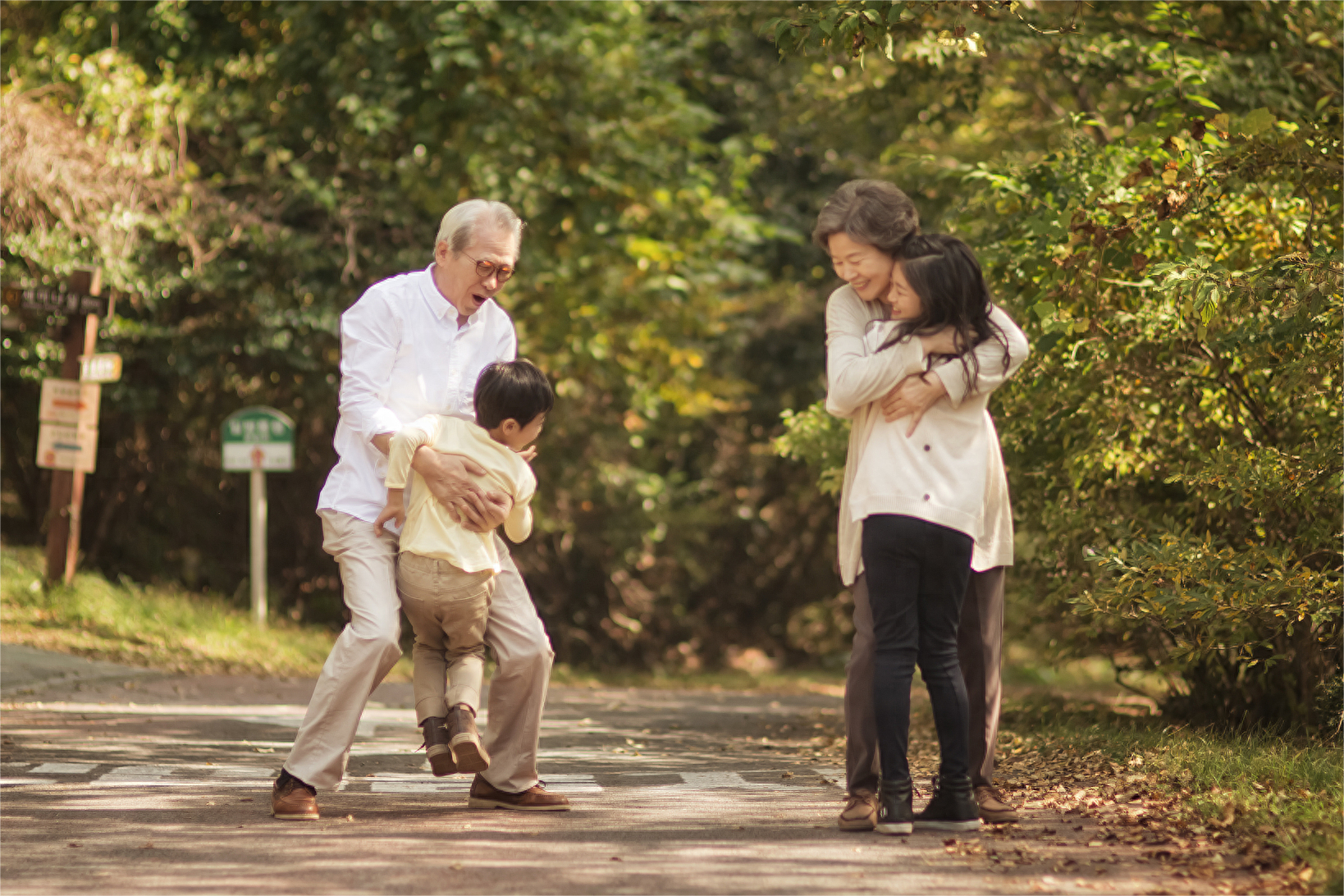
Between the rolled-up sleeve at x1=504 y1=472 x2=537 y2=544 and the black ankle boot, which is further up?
the rolled-up sleeve at x1=504 y1=472 x2=537 y2=544

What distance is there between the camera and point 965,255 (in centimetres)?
439

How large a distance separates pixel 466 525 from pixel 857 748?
1.41 meters

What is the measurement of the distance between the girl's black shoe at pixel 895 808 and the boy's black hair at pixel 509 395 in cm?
158

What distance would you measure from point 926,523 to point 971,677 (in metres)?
0.63

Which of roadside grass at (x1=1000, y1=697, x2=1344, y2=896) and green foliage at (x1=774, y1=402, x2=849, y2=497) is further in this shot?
green foliage at (x1=774, y1=402, x2=849, y2=497)

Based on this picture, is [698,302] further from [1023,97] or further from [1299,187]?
[1299,187]

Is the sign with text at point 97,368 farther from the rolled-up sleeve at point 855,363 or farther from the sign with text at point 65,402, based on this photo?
the rolled-up sleeve at point 855,363

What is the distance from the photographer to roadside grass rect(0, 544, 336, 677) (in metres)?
11.3

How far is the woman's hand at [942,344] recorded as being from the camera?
435 centimetres

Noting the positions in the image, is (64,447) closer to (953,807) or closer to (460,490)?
(460,490)

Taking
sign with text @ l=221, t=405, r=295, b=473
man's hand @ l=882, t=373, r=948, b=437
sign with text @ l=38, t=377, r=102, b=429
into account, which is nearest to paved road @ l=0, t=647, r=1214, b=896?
man's hand @ l=882, t=373, r=948, b=437

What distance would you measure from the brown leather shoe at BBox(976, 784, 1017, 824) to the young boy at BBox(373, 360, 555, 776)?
1.58 m

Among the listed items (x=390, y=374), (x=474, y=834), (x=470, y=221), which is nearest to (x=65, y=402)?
(x=390, y=374)

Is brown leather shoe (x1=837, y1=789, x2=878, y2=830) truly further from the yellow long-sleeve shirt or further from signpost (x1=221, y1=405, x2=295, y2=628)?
signpost (x1=221, y1=405, x2=295, y2=628)
